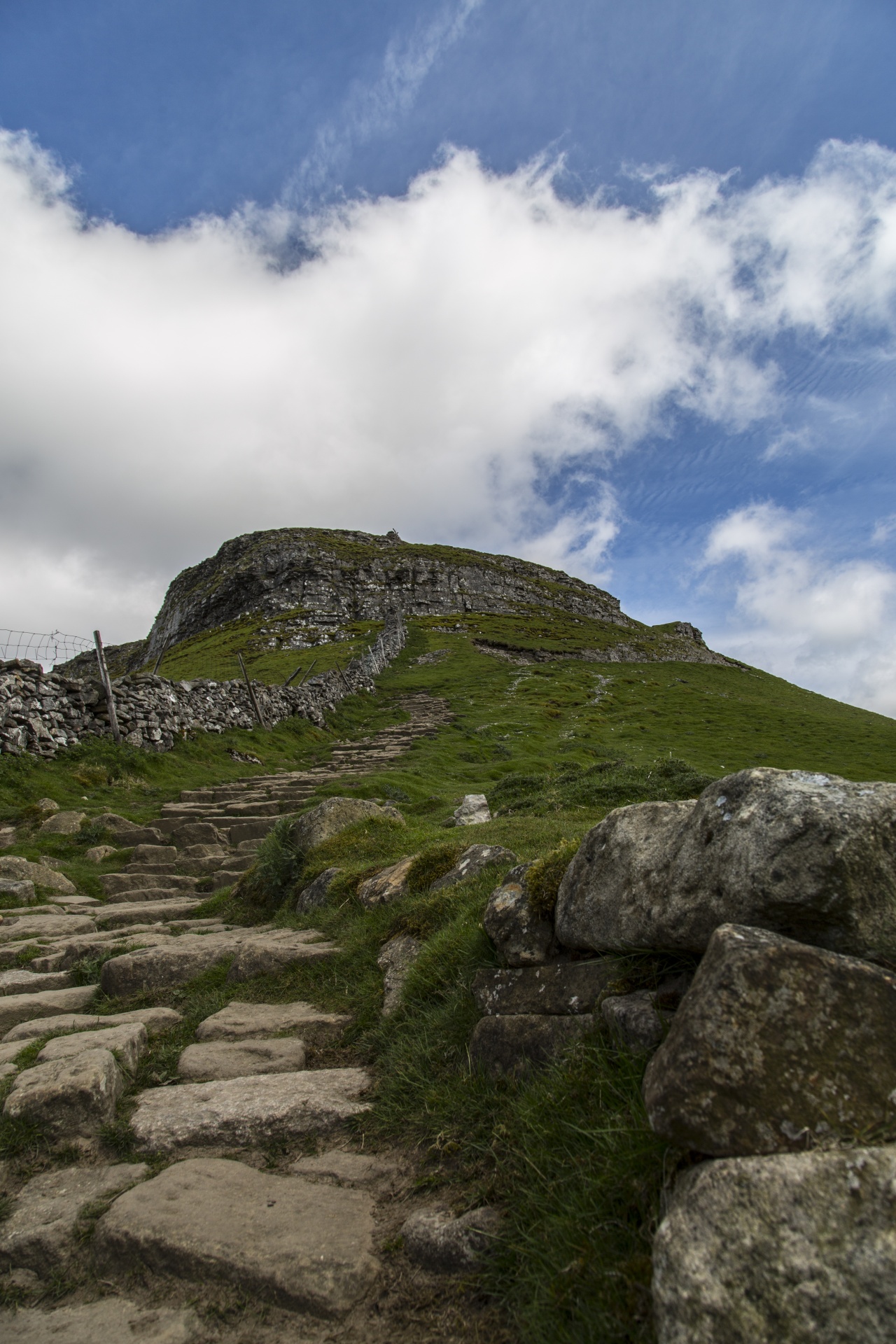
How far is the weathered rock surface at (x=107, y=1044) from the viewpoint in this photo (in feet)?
17.3

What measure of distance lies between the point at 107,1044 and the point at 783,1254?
529cm

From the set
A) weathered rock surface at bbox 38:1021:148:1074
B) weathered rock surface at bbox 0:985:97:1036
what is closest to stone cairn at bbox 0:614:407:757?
weathered rock surface at bbox 0:985:97:1036

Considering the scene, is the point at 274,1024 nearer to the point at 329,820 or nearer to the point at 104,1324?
the point at 104,1324

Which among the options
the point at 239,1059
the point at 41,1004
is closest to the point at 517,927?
the point at 239,1059

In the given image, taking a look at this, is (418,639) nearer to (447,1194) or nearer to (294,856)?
(294,856)

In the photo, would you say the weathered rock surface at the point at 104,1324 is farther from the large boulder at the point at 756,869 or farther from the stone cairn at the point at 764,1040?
the large boulder at the point at 756,869

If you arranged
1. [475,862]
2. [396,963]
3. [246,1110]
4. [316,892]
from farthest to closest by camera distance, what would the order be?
[316,892] < [475,862] < [396,963] < [246,1110]

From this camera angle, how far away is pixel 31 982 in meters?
7.37

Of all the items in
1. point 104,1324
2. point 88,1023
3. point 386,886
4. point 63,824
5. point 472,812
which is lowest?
point 104,1324

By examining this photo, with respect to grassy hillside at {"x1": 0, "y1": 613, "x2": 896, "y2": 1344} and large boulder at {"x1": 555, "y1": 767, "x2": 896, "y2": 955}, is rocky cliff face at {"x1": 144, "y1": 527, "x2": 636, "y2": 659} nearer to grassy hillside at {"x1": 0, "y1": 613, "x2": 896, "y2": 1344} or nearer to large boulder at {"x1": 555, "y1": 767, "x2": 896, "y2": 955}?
grassy hillside at {"x1": 0, "y1": 613, "x2": 896, "y2": 1344}

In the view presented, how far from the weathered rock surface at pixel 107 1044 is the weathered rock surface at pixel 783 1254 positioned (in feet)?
15.3

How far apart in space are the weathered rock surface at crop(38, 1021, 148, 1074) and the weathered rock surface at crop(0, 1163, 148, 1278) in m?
1.10

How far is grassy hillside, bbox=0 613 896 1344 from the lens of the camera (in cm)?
288

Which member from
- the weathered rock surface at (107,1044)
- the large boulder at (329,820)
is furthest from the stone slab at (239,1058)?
the large boulder at (329,820)
